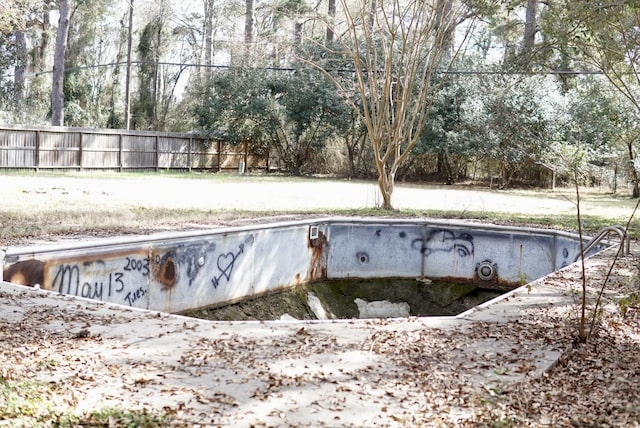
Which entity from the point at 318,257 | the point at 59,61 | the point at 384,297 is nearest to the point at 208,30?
the point at 59,61

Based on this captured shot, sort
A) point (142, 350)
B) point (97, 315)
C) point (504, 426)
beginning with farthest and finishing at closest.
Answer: point (97, 315), point (142, 350), point (504, 426)

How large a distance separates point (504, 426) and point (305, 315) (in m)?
9.62

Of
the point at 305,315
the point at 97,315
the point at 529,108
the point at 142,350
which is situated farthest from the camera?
the point at 529,108

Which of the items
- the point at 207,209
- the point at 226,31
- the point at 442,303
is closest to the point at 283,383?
the point at 442,303

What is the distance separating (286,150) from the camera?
131 feet

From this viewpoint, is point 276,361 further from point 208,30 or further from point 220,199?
point 208,30

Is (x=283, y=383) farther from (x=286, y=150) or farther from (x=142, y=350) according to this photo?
(x=286, y=150)

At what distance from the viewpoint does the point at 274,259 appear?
13.3 metres

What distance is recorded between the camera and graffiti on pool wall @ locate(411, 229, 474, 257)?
15141 mm

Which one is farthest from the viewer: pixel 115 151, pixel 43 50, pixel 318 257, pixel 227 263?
pixel 43 50

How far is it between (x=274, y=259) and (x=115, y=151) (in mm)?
22925

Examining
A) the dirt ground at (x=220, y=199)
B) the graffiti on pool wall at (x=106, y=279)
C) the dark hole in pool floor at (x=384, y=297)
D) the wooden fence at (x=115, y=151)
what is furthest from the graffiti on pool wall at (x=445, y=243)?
the wooden fence at (x=115, y=151)

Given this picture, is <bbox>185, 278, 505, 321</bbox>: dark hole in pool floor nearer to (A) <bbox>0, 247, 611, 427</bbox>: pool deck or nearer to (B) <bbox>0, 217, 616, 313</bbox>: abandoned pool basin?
(B) <bbox>0, 217, 616, 313</bbox>: abandoned pool basin

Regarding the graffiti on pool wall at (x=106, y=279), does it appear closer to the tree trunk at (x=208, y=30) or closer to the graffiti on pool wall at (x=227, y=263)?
the graffiti on pool wall at (x=227, y=263)
